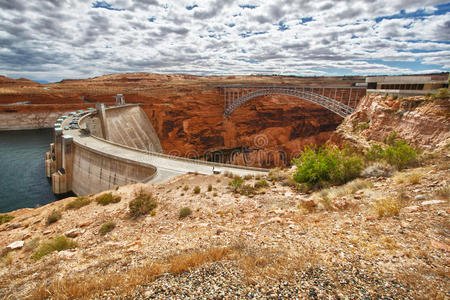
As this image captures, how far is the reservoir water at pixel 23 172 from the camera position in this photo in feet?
74.6

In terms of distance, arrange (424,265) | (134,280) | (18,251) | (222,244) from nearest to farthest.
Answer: (424,265) → (134,280) → (222,244) → (18,251)

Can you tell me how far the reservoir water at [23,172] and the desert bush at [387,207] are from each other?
28.4 meters

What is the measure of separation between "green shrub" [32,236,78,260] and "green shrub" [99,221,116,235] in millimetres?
1046

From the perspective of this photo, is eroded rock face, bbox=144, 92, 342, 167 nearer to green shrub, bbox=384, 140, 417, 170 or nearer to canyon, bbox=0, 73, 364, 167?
canyon, bbox=0, 73, 364, 167

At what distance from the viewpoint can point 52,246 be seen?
7.56 meters

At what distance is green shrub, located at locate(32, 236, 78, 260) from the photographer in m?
7.20

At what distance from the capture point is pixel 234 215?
891 centimetres

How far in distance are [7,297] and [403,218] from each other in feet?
31.1

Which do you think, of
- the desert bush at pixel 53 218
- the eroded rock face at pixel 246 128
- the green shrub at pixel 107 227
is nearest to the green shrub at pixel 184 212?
the green shrub at pixel 107 227

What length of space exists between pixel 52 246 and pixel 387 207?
10.8m

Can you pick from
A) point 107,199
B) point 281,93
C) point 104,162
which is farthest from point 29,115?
point 281,93

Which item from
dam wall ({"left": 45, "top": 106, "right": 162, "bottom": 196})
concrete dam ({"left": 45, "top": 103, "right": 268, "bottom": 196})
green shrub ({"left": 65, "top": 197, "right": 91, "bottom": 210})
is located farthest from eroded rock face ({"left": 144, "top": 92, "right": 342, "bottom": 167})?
green shrub ({"left": 65, "top": 197, "right": 91, "bottom": 210})

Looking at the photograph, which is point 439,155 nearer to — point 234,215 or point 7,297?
point 234,215

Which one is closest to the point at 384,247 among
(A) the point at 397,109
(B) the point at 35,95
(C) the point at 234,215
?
(C) the point at 234,215
